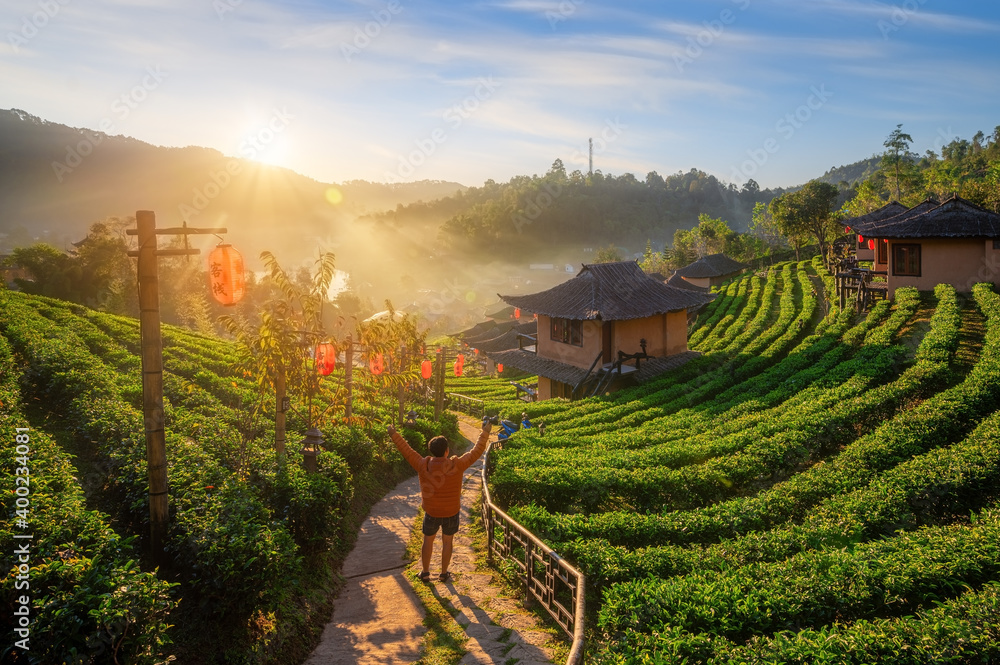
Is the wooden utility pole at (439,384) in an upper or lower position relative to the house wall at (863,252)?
lower

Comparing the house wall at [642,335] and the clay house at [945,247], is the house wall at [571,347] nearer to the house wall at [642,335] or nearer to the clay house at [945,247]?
the house wall at [642,335]

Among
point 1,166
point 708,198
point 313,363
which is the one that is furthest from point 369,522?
point 708,198

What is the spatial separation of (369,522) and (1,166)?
436 feet

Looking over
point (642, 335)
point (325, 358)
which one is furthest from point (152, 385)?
point (642, 335)

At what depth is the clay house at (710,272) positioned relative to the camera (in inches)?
2085

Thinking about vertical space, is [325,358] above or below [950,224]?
below

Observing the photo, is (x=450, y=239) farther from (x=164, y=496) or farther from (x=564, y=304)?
(x=164, y=496)

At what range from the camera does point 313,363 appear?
11570 millimetres

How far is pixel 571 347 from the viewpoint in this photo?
89.3ft

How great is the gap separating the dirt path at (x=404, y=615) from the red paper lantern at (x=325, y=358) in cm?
345

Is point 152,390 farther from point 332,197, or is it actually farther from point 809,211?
point 332,197

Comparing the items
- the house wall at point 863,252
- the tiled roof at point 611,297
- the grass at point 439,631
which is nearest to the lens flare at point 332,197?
the house wall at point 863,252

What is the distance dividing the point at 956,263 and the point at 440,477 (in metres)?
28.5

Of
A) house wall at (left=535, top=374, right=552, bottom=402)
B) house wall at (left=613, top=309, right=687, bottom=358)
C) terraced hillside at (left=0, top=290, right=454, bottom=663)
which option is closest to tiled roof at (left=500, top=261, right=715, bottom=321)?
house wall at (left=613, top=309, right=687, bottom=358)
